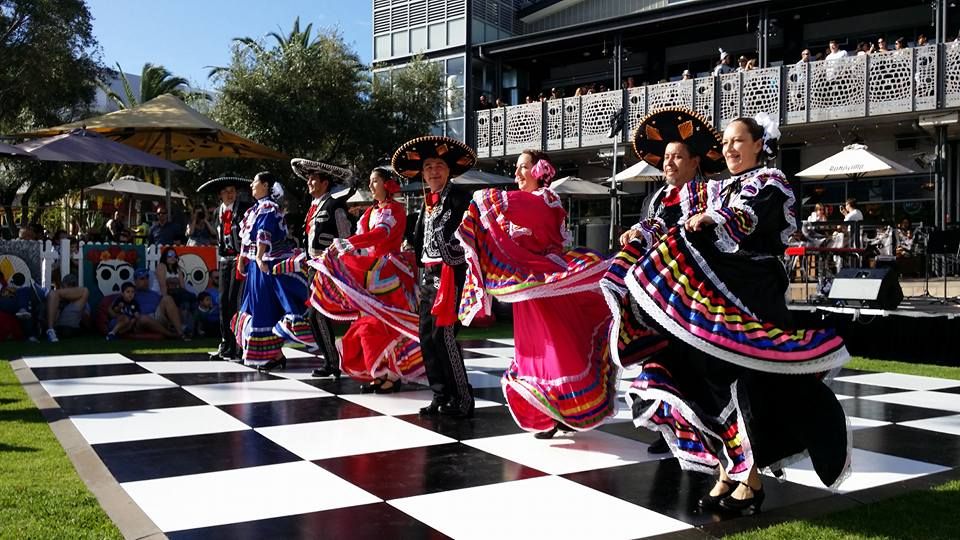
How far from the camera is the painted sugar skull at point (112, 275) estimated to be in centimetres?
997

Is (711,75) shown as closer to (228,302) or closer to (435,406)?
(228,302)

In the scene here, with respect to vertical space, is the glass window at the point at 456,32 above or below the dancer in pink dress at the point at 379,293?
above

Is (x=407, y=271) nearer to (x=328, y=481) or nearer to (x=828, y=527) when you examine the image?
(x=328, y=481)

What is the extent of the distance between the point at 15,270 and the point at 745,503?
8831 millimetres

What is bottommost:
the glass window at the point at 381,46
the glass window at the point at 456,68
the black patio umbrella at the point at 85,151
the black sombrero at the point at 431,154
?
the black sombrero at the point at 431,154

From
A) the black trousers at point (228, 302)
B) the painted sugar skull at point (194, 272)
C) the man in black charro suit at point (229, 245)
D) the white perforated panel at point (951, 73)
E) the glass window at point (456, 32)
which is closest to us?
the man in black charro suit at point (229, 245)

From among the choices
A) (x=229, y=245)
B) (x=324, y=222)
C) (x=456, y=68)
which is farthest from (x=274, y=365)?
(x=456, y=68)

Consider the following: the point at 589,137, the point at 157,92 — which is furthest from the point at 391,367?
the point at 157,92

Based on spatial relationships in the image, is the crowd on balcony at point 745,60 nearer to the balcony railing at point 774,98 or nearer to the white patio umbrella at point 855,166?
the balcony railing at point 774,98

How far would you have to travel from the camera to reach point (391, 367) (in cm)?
593

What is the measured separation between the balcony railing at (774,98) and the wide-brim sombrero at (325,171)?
352 inches

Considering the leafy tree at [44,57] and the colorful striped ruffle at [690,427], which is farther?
the leafy tree at [44,57]

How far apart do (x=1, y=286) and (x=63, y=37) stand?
41.6 feet

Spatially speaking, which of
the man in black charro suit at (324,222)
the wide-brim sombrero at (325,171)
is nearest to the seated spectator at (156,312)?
the man in black charro suit at (324,222)
